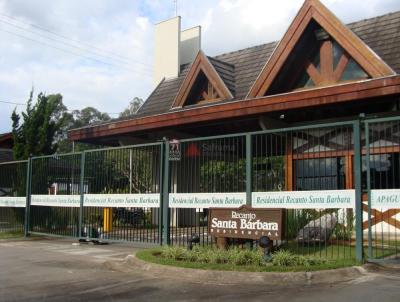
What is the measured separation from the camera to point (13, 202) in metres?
17.6

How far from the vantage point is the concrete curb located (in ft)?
26.7

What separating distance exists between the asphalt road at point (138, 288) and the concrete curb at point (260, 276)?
0.14 metres

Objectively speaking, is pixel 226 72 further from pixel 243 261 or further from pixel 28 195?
pixel 243 261

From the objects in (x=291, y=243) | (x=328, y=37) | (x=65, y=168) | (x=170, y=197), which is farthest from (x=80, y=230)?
(x=328, y=37)

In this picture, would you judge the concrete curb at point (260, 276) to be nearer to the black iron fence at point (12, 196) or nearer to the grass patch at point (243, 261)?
the grass patch at point (243, 261)

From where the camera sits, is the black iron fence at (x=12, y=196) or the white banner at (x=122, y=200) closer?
the white banner at (x=122, y=200)

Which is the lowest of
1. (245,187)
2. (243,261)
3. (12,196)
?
(243,261)

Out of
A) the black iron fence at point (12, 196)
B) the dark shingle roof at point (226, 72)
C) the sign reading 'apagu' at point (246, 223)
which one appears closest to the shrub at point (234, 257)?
the sign reading 'apagu' at point (246, 223)

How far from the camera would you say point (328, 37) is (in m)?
16.3

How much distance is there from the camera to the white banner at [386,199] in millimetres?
8750

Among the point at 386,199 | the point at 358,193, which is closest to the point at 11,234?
the point at 358,193

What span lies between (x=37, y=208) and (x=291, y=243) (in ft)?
30.1

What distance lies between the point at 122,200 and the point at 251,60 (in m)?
9.78

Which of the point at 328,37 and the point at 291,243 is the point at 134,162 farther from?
the point at 328,37
